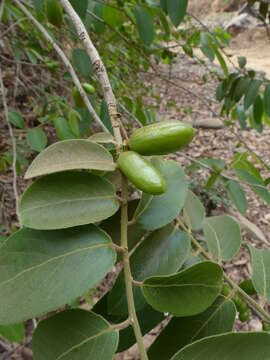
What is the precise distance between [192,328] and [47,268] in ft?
0.73

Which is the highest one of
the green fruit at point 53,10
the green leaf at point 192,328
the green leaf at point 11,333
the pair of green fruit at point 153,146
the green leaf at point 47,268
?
the green fruit at point 53,10

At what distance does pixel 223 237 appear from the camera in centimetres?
71

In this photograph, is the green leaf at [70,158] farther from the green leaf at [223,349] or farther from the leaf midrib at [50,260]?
the green leaf at [223,349]

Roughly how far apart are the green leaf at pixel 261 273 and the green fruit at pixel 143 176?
0.79 feet

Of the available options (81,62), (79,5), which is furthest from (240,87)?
(79,5)

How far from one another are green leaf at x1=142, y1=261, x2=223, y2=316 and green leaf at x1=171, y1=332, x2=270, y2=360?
2.8 inches

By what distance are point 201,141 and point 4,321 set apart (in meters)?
4.40

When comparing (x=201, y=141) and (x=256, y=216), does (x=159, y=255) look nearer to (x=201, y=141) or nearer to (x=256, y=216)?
(x=256, y=216)

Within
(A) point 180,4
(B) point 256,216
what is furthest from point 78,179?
(B) point 256,216

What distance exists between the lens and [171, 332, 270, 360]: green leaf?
402 millimetres

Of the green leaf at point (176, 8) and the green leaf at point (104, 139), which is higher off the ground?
the green leaf at point (176, 8)

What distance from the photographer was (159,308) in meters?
0.49

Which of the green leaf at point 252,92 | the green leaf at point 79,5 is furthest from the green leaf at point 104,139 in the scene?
the green leaf at point 252,92

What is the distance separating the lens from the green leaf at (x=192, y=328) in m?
0.50
